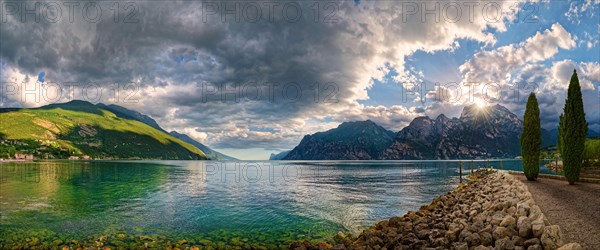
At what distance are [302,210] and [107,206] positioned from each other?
2102 cm

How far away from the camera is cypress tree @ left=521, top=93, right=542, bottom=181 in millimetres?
37656

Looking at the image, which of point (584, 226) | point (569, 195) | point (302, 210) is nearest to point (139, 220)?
point (302, 210)

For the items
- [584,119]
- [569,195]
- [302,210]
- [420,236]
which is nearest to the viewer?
[420,236]

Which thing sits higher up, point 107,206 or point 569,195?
point 569,195

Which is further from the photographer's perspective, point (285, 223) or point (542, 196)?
point (285, 223)

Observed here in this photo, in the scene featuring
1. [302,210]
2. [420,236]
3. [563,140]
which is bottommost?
[302,210]

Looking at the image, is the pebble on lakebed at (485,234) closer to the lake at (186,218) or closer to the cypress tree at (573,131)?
the lake at (186,218)

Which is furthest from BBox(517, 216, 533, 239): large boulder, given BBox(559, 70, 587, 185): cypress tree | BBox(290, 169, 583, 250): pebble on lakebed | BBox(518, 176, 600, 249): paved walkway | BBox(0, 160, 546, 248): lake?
BBox(559, 70, 587, 185): cypress tree

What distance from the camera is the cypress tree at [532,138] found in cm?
3766

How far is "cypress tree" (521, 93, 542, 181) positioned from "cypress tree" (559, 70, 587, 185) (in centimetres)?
615

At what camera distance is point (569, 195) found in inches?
905

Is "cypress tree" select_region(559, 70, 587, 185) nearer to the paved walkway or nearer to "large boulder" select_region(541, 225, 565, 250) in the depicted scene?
the paved walkway

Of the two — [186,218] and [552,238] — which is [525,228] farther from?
[186,218]

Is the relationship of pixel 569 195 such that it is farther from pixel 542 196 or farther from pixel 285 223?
pixel 285 223
